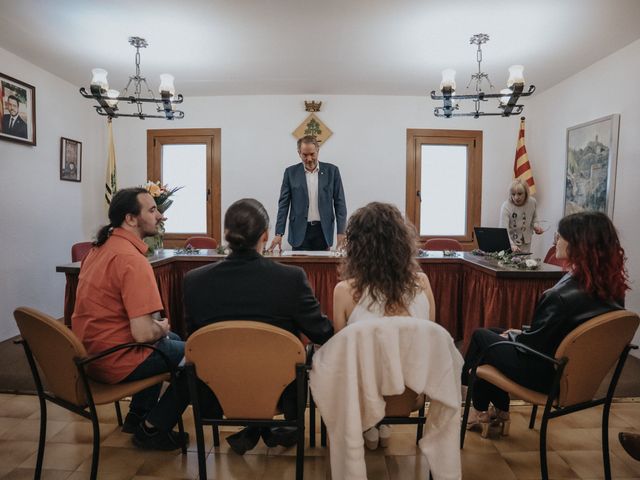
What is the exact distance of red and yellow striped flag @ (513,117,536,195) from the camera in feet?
18.5

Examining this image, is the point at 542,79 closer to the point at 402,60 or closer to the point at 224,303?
the point at 402,60

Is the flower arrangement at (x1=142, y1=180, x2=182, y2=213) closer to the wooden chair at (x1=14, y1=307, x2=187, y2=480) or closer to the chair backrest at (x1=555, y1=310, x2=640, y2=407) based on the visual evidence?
the wooden chair at (x1=14, y1=307, x2=187, y2=480)

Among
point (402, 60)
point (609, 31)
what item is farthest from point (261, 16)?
point (609, 31)

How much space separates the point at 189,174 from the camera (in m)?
6.12

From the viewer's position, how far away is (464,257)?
354 cm

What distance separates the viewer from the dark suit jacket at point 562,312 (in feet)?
5.76

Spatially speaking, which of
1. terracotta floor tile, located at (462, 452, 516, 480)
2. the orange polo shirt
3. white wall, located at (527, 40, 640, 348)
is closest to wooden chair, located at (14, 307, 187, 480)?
the orange polo shirt

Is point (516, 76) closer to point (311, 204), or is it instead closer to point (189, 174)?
point (311, 204)

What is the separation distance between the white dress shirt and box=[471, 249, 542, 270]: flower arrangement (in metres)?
1.63

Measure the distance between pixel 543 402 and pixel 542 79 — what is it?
14.9ft

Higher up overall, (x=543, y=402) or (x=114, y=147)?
(x=114, y=147)

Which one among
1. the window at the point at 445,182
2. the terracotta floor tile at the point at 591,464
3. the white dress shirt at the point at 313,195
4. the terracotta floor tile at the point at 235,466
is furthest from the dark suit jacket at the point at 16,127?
the terracotta floor tile at the point at 591,464

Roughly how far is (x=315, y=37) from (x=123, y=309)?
303 cm

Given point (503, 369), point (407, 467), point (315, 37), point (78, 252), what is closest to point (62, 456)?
point (407, 467)
